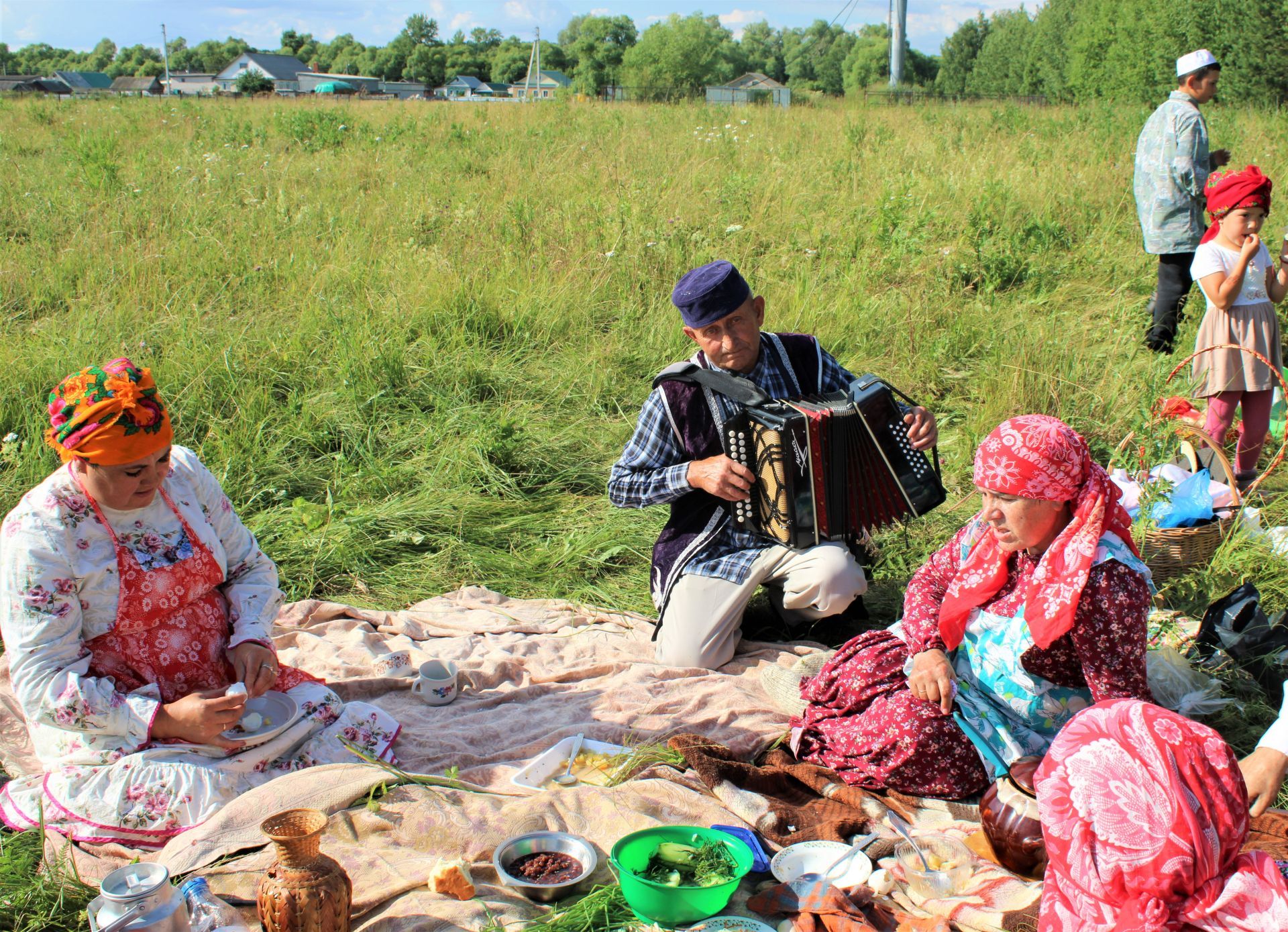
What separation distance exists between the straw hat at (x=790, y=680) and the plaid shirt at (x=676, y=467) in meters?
0.43

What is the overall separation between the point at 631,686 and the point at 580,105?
593 inches

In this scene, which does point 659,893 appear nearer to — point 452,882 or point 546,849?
point 546,849

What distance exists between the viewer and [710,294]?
3.97 metres

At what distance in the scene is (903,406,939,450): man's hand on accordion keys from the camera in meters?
3.98

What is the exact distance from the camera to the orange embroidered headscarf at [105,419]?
2.74m

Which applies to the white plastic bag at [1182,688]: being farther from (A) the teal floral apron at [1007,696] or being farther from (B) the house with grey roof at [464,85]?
(B) the house with grey roof at [464,85]

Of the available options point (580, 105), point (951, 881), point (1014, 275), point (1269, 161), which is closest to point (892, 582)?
point (951, 881)

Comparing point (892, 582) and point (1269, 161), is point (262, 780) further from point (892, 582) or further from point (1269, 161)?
point (1269, 161)

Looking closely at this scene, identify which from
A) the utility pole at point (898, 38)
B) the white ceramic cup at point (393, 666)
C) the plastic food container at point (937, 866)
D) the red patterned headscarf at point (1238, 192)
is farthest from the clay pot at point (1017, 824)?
the utility pole at point (898, 38)

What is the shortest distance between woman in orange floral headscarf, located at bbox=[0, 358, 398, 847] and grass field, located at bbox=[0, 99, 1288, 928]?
1742 millimetres

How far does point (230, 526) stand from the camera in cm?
338

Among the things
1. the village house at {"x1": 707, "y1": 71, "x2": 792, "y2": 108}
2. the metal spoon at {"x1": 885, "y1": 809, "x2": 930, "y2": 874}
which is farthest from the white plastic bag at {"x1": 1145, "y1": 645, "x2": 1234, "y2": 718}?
the village house at {"x1": 707, "y1": 71, "x2": 792, "y2": 108}

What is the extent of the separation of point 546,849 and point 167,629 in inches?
55.6

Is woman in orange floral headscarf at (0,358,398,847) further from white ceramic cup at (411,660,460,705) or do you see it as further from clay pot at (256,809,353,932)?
clay pot at (256,809,353,932)
